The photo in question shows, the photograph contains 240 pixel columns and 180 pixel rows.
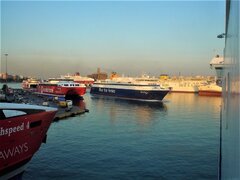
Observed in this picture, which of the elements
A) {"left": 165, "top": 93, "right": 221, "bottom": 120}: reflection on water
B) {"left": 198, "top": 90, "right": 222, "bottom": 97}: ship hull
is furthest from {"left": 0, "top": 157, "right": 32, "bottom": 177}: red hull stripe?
{"left": 198, "top": 90, "right": 222, "bottom": 97}: ship hull

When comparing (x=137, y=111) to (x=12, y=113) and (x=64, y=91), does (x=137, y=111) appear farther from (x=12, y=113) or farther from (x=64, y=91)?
(x=12, y=113)

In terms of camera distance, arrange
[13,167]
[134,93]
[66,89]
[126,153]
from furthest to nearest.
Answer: [134,93]
[66,89]
[126,153]
[13,167]

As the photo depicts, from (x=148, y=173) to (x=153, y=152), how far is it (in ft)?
15.5

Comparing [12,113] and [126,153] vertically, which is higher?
[12,113]

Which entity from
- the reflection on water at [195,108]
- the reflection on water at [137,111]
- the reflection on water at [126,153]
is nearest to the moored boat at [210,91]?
the reflection on water at [195,108]

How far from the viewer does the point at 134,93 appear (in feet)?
249

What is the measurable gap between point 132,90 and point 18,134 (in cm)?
6431

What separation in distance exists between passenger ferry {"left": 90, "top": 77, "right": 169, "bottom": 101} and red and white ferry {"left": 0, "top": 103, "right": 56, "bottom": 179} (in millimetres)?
57503

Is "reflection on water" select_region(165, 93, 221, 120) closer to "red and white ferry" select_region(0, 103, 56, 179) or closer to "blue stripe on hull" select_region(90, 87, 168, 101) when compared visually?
"blue stripe on hull" select_region(90, 87, 168, 101)

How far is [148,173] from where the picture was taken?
1614cm

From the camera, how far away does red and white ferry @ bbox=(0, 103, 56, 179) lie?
12.7m

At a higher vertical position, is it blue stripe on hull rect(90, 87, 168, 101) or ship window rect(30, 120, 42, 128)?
ship window rect(30, 120, 42, 128)

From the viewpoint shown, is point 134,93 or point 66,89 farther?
point 134,93

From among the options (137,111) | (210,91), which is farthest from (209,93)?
(137,111)
